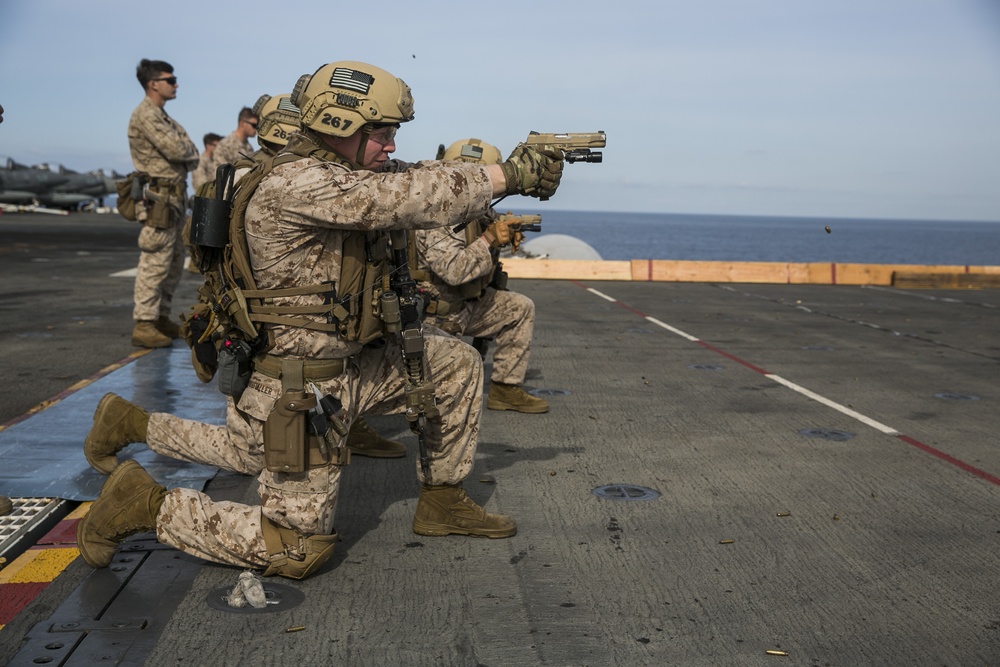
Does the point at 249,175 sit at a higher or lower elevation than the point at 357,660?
higher

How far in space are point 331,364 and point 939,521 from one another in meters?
2.98

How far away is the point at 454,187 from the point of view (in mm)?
4129

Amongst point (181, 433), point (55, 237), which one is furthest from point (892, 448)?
point (55, 237)

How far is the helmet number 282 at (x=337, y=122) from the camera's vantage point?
4.24 metres

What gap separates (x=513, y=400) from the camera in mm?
7500

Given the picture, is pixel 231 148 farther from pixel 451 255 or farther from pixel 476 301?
pixel 451 255

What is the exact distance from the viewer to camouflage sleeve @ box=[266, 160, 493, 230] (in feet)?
13.2

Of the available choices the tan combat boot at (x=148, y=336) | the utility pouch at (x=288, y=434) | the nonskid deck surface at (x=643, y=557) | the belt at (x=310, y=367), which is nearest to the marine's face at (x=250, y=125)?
the tan combat boot at (x=148, y=336)

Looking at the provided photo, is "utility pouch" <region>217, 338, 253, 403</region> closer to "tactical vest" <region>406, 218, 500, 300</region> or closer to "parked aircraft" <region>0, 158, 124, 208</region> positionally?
"tactical vest" <region>406, 218, 500, 300</region>

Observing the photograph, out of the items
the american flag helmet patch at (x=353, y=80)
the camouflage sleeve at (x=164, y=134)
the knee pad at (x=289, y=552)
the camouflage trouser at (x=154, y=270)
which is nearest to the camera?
the knee pad at (x=289, y=552)

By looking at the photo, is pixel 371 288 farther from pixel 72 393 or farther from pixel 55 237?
pixel 55 237

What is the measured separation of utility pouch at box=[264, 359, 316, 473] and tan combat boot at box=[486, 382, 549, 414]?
3.48m

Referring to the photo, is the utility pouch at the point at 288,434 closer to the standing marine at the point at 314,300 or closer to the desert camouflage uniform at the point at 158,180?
the standing marine at the point at 314,300

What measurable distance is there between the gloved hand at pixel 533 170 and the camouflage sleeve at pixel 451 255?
2094 mm
